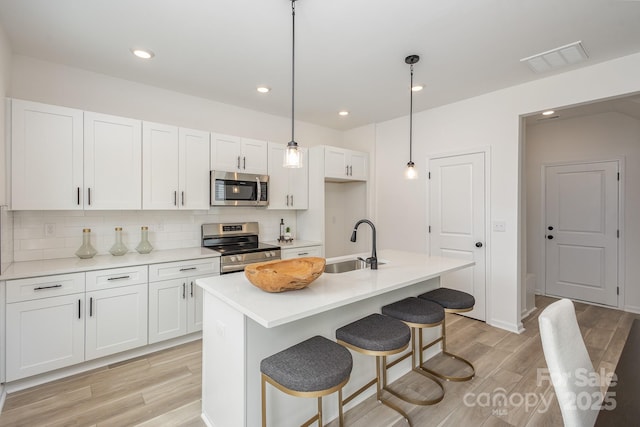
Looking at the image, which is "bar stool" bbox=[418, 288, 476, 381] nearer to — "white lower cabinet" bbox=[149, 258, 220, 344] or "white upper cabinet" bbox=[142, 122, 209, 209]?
"white lower cabinet" bbox=[149, 258, 220, 344]

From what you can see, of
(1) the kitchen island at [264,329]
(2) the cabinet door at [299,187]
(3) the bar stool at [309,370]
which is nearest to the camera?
(3) the bar stool at [309,370]

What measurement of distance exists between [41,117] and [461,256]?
183 inches

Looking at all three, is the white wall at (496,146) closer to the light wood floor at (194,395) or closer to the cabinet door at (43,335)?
the light wood floor at (194,395)

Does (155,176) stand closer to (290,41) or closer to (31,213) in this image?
(31,213)

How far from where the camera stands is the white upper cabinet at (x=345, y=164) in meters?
4.32

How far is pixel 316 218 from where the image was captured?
14.1ft

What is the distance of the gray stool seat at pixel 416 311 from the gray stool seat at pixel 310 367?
697 mm

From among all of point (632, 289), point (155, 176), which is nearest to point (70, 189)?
point (155, 176)

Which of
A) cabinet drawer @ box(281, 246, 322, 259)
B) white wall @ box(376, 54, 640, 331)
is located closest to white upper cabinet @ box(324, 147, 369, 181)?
white wall @ box(376, 54, 640, 331)

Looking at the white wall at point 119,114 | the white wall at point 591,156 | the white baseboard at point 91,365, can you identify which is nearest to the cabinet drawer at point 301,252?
the white wall at point 119,114

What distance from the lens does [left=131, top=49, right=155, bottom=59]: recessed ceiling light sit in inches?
100

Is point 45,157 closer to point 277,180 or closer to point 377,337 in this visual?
point 277,180

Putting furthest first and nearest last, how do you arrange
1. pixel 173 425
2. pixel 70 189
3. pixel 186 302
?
pixel 186 302 < pixel 70 189 < pixel 173 425

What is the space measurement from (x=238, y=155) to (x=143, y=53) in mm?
1387
